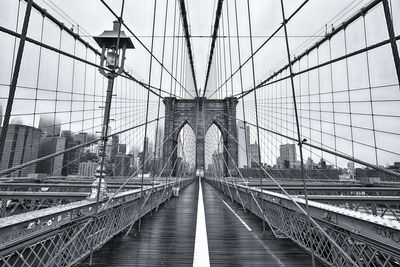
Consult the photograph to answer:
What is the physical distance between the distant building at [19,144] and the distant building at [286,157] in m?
13.7

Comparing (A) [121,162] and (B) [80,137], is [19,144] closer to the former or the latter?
(B) [80,137]

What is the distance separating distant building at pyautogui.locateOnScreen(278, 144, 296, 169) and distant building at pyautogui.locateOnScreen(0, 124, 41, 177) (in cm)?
1372

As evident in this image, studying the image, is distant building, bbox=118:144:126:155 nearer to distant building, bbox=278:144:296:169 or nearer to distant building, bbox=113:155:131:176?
distant building, bbox=113:155:131:176

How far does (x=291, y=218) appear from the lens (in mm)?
3154

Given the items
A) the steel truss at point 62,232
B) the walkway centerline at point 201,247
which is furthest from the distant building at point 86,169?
the walkway centerline at point 201,247

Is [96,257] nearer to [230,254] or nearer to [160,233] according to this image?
[160,233]

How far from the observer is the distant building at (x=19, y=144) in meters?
6.47

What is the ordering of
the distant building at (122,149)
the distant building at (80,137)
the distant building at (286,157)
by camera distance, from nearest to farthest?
the distant building at (80,137) < the distant building at (122,149) < the distant building at (286,157)

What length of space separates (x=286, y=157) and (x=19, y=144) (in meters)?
14.6

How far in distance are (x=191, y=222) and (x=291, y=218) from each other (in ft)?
6.66

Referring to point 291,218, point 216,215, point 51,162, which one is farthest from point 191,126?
point 291,218

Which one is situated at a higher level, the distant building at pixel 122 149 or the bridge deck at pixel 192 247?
the distant building at pixel 122 149

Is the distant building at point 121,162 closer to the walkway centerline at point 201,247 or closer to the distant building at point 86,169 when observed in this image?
the distant building at point 86,169

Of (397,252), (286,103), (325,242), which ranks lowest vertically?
(325,242)
